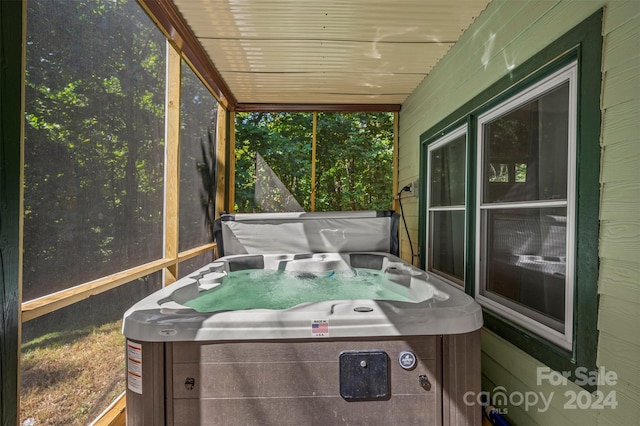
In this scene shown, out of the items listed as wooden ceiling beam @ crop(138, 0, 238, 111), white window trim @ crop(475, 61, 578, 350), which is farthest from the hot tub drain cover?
wooden ceiling beam @ crop(138, 0, 238, 111)

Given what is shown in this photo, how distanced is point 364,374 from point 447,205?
185 centimetres

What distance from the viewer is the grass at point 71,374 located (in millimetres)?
1319

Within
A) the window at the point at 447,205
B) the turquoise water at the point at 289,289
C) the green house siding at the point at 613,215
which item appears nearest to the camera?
the green house siding at the point at 613,215

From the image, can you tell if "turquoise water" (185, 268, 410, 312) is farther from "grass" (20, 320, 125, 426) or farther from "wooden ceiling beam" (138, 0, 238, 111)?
"wooden ceiling beam" (138, 0, 238, 111)

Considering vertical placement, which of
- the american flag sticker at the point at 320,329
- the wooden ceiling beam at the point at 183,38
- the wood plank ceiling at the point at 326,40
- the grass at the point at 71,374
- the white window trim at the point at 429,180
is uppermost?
the wood plank ceiling at the point at 326,40

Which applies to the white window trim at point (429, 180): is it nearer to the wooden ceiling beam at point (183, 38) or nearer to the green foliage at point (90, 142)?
the wooden ceiling beam at point (183, 38)

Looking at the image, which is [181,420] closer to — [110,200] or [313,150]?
[110,200]

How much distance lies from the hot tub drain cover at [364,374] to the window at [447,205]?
1450 mm

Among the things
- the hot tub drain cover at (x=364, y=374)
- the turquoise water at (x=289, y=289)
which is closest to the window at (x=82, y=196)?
the turquoise water at (x=289, y=289)

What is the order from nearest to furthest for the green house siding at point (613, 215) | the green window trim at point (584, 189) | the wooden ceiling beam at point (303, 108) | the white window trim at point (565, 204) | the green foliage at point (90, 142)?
the green house siding at point (613, 215)
the green window trim at point (584, 189)
the white window trim at point (565, 204)
the green foliage at point (90, 142)
the wooden ceiling beam at point (303, 108)

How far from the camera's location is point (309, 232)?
3031 mm

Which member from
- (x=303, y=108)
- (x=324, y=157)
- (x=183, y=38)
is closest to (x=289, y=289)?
(x=183, y=38)

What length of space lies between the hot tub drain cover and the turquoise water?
0.73 meters

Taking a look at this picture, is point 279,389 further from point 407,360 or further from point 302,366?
point 407,360
